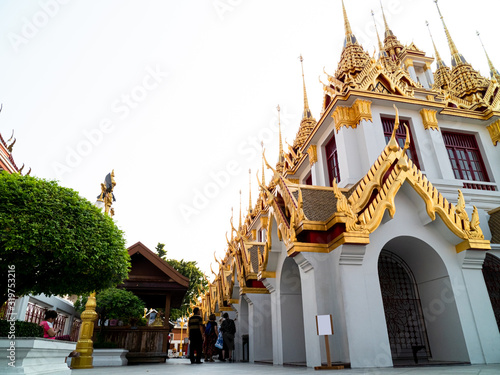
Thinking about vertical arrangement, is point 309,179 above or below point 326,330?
above

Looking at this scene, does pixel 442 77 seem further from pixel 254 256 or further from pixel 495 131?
pixel 254 256

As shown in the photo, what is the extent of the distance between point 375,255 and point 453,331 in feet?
7.11

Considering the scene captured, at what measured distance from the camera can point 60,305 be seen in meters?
19.7

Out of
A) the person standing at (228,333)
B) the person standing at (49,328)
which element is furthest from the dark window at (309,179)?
the person standing at (49,328)

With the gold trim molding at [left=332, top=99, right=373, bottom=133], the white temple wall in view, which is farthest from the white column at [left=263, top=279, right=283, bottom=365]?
A: the gold trim molding at [left=332, top=99, right=373, bottom=133]

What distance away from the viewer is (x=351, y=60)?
50.6 ft

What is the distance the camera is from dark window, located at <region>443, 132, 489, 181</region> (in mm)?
13113

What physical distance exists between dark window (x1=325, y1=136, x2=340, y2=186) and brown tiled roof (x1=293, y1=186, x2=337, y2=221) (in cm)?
404

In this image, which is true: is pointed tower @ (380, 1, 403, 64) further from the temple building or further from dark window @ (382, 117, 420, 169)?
dark window @ (382, 117, 420, 169)

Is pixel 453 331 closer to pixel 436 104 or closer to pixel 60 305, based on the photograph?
pixel 436 104

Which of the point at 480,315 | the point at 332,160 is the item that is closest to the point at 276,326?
the point at 480,315

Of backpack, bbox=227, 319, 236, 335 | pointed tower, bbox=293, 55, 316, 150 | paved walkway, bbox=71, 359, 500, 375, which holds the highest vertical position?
pointed tower, bbox=293, 55, 316, 150

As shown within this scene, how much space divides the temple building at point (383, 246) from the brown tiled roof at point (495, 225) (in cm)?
4

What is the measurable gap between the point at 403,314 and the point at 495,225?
4.69m
